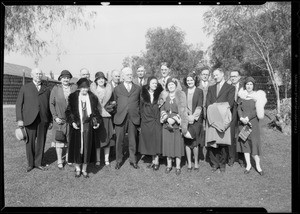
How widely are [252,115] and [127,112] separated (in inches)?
95.8

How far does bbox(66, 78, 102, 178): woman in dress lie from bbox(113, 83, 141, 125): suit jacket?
0.62m

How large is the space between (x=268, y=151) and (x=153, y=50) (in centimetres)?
1403

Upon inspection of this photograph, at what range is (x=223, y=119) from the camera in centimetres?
554

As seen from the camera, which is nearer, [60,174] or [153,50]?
[60,174]

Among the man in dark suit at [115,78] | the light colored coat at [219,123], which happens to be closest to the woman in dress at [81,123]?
the man in dark suit at [115,78]

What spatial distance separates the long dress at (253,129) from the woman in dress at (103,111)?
2617mm

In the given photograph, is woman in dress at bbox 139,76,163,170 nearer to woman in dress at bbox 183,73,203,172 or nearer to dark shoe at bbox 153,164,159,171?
dark shoe at bbox 153,164,159,171

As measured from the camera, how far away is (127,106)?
5.92 metres

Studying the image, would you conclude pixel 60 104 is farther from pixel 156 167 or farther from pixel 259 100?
pixel 259 100

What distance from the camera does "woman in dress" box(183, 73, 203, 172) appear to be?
19.0 ft

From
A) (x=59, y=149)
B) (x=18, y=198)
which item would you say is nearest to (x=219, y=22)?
(x=59, y=149)

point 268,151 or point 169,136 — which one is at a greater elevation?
point 169,136

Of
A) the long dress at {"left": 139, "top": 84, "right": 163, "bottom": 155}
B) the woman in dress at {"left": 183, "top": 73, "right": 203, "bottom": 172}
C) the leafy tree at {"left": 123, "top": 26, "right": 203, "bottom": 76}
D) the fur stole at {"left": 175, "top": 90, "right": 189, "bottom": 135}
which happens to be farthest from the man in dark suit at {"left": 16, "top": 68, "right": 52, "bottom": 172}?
the leafy tree at {"left": 123, "top": 26, "right": 203, "bottom": 76}
